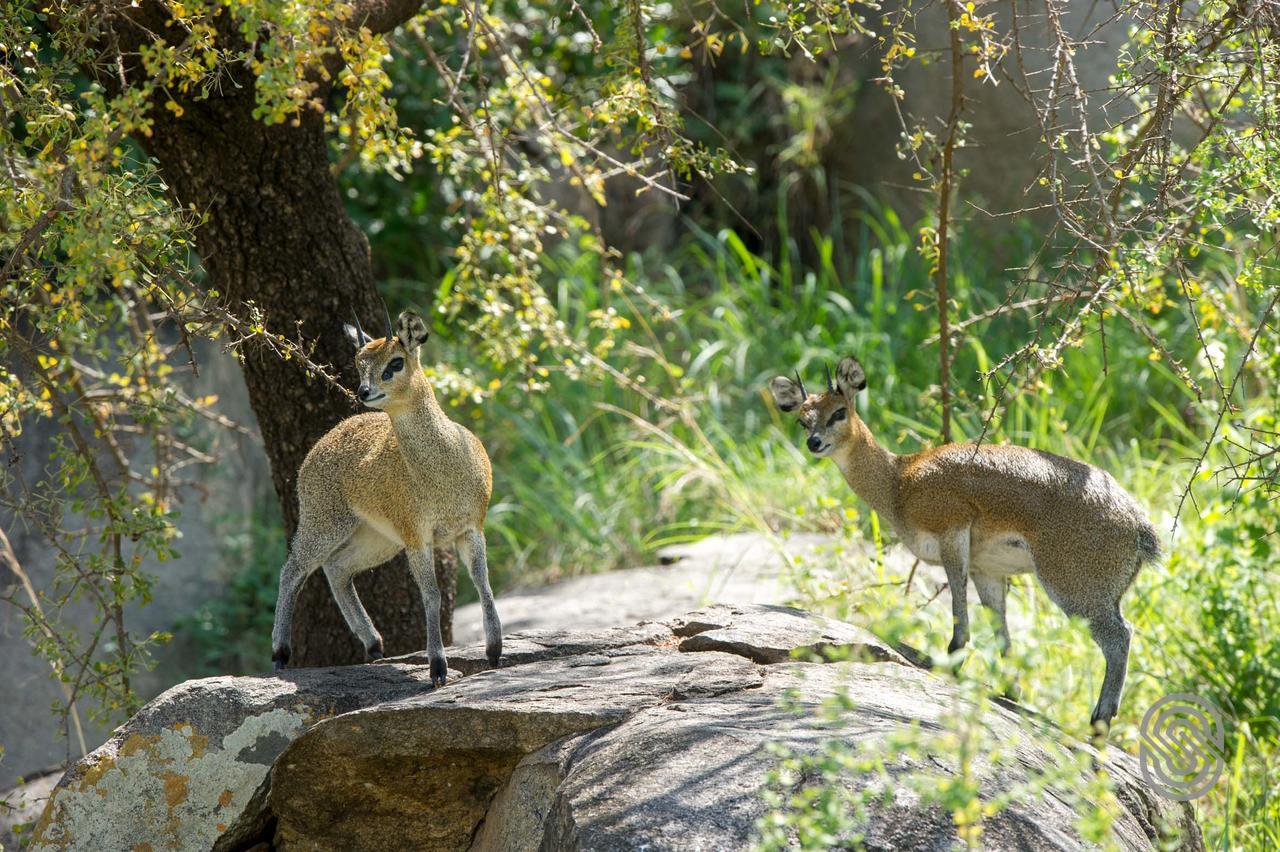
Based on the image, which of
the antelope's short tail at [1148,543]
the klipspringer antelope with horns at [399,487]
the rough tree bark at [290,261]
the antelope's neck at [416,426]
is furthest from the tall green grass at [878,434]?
the antelope's neck at [416,426]

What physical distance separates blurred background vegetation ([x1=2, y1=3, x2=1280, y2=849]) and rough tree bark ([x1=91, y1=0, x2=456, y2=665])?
76cm

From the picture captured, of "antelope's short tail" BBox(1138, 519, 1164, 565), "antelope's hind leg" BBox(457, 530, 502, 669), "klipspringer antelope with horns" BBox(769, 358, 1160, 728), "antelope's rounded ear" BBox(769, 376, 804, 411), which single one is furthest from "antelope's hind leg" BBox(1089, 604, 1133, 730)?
"antelope's hind leg" BBox(457, 530, 502, 669)

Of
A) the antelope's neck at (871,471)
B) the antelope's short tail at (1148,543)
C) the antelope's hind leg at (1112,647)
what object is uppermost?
the antelope's neck at (871,471)

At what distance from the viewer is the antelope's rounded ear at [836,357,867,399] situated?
6.37 meters

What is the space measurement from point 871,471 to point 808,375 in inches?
194

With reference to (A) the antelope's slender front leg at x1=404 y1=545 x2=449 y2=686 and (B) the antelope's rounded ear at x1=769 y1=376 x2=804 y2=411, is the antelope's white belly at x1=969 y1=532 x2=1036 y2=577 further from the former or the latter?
(A) the antelope's slender front leg at x1=404 y1=545 x2=449 y2=686

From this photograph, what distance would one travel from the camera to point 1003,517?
599cm

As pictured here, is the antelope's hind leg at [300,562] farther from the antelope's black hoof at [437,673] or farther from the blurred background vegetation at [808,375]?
the blurred background vegetation at [808,375]

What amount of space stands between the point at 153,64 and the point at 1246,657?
6.03 metres

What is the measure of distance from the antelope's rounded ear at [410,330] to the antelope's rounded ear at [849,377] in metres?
2.13

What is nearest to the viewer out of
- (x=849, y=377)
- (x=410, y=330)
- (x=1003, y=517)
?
(x=410, y=330)

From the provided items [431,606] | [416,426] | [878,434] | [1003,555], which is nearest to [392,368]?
[416,426]

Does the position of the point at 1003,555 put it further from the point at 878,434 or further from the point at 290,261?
the point at 878,434

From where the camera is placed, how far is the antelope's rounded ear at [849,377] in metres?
6.37
